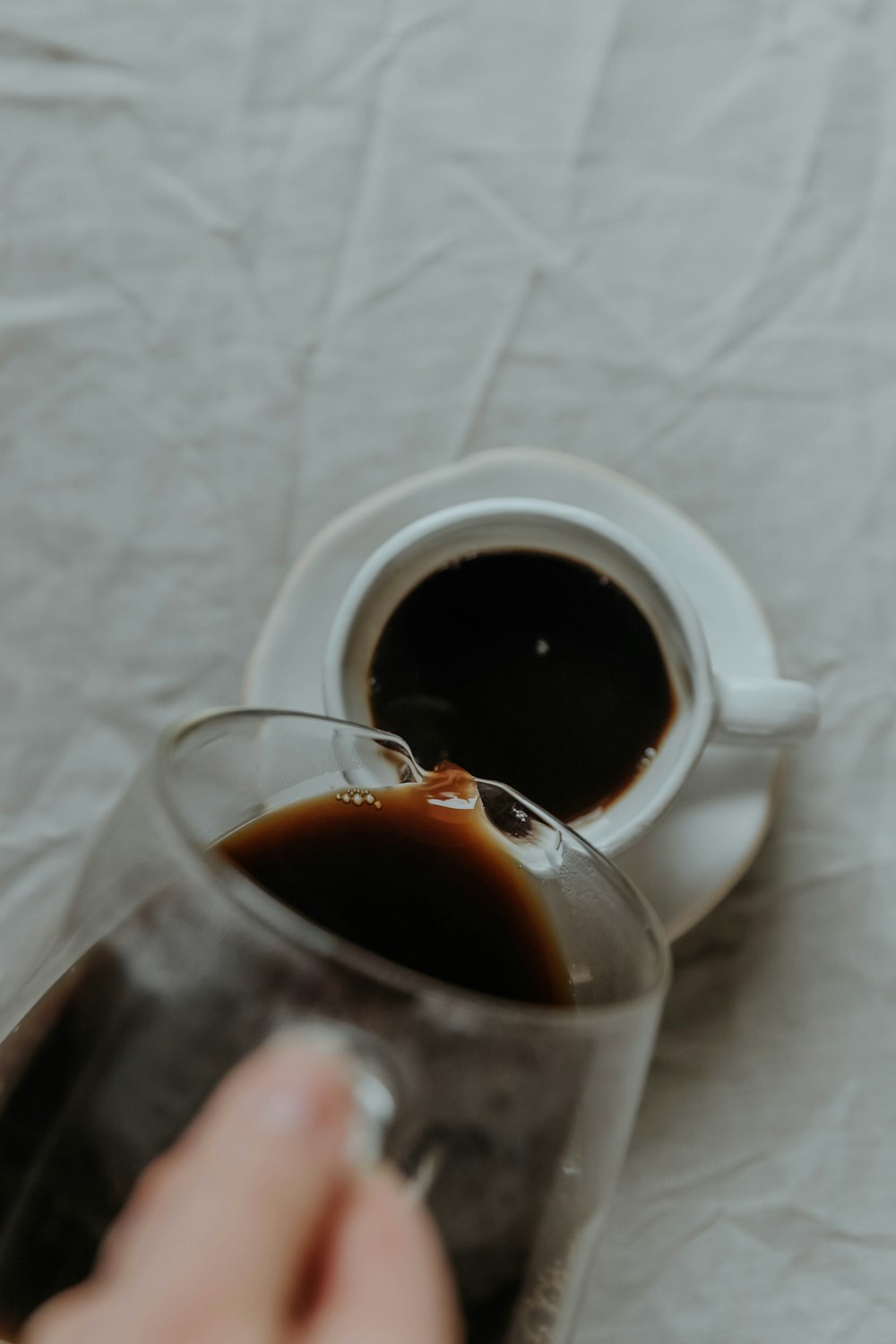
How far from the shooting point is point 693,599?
0.59 metres

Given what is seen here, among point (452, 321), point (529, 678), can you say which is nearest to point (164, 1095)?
point (529, 678)

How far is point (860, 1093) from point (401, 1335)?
422 millimetres

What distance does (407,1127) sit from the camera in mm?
294

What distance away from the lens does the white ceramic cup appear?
20.5 inches

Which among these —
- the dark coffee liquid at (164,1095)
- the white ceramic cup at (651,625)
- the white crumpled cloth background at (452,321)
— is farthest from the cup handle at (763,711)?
the dark coffee liquid at (164,1095)

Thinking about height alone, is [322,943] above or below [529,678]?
above

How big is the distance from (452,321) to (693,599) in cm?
21

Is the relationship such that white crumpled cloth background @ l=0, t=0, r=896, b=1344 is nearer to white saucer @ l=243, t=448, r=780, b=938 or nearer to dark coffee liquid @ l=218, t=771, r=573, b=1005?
white saucer @ l=243, t=448, r=780, b=938

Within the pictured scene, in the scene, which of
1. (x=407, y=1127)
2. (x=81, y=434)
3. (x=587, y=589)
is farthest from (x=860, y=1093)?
(x=81, y=434)

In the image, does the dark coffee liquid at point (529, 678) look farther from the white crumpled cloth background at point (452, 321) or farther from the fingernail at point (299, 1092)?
the fingernail at point (299, 1092)

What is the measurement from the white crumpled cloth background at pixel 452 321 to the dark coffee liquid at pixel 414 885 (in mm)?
241

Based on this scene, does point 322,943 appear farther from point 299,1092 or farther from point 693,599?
point 693,599

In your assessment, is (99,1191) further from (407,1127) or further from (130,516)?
(130,516)

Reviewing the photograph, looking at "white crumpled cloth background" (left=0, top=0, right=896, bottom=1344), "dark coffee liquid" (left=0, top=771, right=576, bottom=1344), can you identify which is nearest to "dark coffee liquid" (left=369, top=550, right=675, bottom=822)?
"white crumpled cloth background" (left=0, top=0, right=896, bottom=1344)
